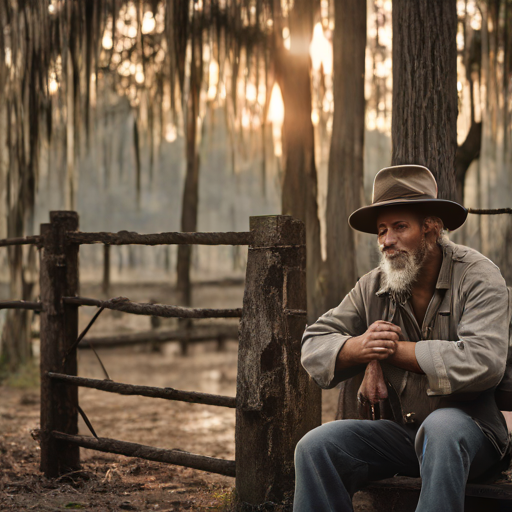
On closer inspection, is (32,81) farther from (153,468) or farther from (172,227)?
(172,227)

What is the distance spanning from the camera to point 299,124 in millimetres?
6844

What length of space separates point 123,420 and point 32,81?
318 cm

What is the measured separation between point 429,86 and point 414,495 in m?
1.97

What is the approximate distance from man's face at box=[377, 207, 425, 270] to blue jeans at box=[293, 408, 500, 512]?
0.60m

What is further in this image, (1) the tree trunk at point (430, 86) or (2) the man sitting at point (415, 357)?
(1) the tree trunk at point (430, 86)

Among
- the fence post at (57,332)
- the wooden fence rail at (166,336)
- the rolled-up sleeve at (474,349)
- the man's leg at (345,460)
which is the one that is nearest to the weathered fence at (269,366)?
the man's leg at (345,460)

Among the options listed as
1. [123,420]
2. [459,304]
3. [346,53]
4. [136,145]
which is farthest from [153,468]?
[136,145]

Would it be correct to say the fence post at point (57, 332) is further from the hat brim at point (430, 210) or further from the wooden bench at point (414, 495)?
the wooden bench at point (414, 495)

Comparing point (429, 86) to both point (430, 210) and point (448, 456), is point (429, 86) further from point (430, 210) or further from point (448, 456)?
point (448, 456)

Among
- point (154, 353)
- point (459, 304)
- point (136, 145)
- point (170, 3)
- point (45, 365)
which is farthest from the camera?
point (154, 353)

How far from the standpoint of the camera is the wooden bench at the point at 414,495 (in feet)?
7.61

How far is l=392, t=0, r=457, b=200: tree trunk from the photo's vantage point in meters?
3.38

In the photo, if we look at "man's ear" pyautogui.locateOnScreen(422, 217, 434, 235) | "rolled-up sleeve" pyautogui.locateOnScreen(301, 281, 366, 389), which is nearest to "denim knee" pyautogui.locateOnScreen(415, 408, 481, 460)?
"rolled-up sleeve" pyautogui.locateOnScreen(301, 281, 366, 389)

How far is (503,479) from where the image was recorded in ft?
8.39
